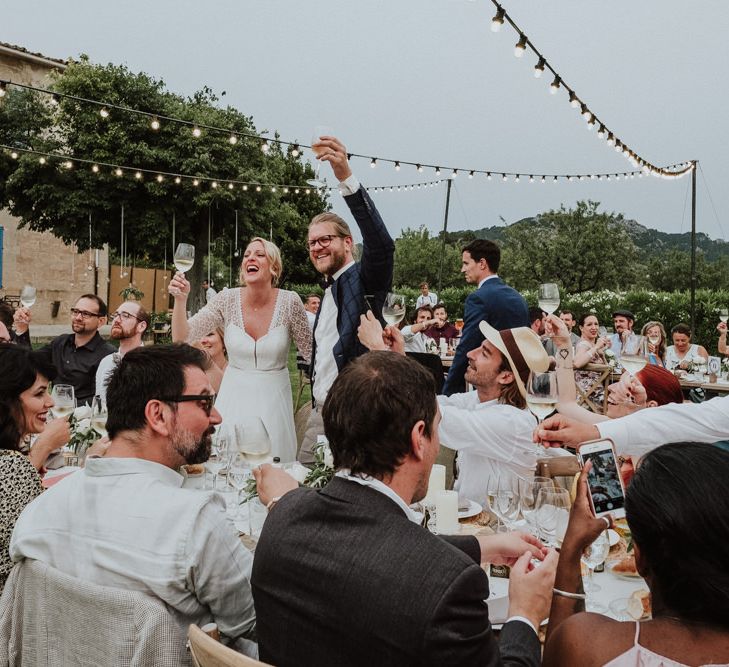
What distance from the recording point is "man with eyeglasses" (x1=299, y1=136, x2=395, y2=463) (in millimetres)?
2949

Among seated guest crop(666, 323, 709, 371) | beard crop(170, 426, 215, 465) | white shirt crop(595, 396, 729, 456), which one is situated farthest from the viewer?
seated guest crop(666, 323, 709, 371)

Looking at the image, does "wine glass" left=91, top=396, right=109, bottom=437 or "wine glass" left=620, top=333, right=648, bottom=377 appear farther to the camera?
"wine glass" left=91, top=396, right=109, bottom=437

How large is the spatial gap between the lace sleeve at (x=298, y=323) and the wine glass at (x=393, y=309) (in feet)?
3.12

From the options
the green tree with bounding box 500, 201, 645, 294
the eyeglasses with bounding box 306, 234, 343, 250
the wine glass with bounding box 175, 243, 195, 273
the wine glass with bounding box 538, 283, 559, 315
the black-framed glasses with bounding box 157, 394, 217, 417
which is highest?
the green tree with bounding box 500, 201, 645, 294

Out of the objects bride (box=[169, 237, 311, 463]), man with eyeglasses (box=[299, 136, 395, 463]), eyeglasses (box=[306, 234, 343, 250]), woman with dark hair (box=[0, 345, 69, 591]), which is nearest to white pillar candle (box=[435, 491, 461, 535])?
man with eyeglasses (box=[299, 136, 395, 463])

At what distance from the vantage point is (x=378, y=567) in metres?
1.08

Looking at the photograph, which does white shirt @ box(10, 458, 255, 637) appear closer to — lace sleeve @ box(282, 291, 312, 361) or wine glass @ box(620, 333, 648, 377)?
wine glass @ box(620, 333, 648, 377)

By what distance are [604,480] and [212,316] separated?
297 centimetres

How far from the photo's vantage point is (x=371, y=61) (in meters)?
30.4

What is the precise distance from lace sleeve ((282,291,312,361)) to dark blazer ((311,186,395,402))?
1.81 feet

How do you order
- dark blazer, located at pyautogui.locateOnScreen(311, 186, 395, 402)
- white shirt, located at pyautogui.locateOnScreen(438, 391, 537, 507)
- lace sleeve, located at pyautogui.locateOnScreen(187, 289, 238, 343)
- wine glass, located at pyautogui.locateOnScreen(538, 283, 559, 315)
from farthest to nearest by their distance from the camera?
1. lace sleeve, located at pyautogui.locateOnScreen(187, 289, 238, 343)
2. wine glass, located at pyautogui.locateOnScreen(538, 283, 559, 315)
3. dark blazer, located at pyautogui.locateOnScreen(311, 186, 395, 402)
4. white shirt, located at pyautogui.locateOnScreen(438, 391, 537, 507)

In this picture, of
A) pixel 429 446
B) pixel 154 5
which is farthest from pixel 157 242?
pixel 429 446

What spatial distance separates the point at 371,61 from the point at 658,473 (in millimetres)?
32695

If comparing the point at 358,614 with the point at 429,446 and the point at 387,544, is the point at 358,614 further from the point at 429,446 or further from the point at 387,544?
the point at 429,446
